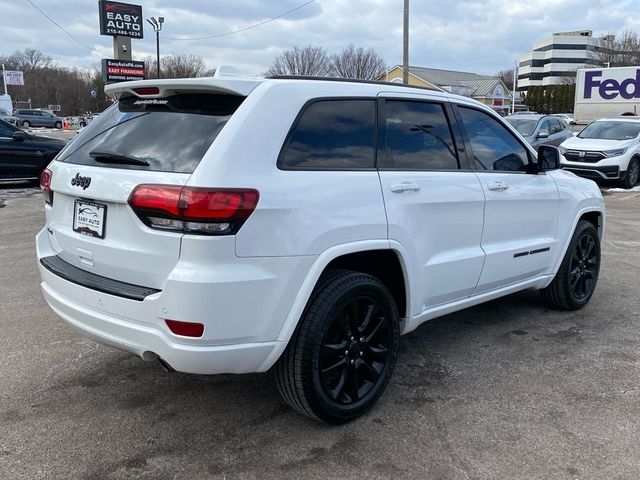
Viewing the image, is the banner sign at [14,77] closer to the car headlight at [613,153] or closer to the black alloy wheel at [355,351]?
the car headlight at [613,153]

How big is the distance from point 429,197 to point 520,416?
135 cm

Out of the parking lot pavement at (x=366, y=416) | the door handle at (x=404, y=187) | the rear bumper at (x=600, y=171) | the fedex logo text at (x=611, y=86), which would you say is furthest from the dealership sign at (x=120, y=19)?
the door handle at (x=404, y=187)

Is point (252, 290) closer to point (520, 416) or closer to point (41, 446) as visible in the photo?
point (41, 446)

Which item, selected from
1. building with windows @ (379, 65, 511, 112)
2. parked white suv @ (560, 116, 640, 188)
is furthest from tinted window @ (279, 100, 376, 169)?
building with windows @ (379, 65, 511, 112)

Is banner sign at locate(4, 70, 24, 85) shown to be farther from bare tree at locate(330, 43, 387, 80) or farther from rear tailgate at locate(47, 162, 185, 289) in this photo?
rear tailgate at locate(47, 162, 185, 289)

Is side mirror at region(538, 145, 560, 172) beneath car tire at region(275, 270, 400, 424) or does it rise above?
above

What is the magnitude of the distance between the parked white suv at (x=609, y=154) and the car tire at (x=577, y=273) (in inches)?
393

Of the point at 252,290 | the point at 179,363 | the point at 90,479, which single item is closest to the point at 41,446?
the point at 90,479

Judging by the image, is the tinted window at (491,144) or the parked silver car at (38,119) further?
the parked silver car at (38,119)

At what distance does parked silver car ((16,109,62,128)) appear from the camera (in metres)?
51.7

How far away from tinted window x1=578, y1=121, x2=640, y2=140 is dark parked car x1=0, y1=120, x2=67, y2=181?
13.3 metres

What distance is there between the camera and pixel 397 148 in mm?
3559

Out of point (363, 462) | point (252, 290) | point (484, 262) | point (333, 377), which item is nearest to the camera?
point (252, 290)

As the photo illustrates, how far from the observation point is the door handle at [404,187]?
3385 millimetres
